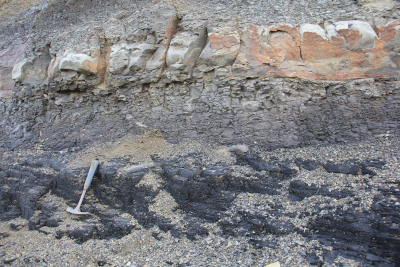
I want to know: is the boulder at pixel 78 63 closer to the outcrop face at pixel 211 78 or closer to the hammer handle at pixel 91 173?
the outcrop face at pixel 211 78

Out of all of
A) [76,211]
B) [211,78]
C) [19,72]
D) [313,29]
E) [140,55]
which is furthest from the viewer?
[19,72]

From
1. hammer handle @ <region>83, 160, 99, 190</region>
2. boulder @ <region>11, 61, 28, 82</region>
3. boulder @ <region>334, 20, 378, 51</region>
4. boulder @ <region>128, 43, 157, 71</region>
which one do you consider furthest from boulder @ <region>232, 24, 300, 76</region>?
boulder @ <region>11, 61, 28, 82</region>

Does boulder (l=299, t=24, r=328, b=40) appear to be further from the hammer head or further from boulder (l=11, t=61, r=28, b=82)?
boulder (l=11, t=61, r=28, b=82)

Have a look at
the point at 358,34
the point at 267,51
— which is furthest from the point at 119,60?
the point at 358,34

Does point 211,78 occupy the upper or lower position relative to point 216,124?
upper

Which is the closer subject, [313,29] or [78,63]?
[313,29]

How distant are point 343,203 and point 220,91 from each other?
2477 millimetres

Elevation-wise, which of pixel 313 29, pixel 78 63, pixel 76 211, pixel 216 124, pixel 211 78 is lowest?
pixel 76 211

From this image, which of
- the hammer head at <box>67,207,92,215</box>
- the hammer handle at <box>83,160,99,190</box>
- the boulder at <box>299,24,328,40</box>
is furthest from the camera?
the boulder at <box>299,24,328,40</box>

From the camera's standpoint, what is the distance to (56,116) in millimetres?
5141

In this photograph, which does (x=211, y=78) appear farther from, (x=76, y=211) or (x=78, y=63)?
(x=76, y=211)

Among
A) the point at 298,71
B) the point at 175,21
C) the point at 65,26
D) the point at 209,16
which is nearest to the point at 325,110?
the point at 298,71

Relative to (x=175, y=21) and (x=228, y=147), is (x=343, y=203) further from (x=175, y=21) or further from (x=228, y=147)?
(x=175, y=21)

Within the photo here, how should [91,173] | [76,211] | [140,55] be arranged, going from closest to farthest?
[76,211] < [91,173] < [140,55]
